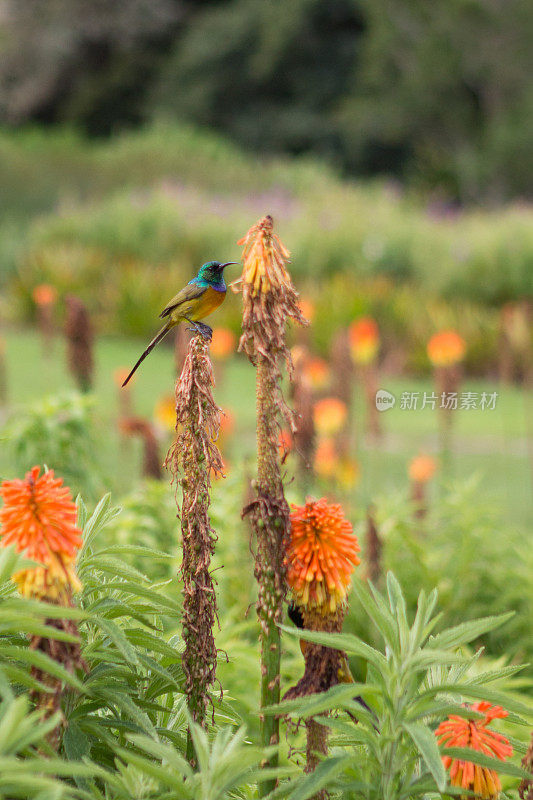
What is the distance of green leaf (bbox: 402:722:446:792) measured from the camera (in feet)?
3.38

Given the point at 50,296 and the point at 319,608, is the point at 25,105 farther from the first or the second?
the point at 319,608

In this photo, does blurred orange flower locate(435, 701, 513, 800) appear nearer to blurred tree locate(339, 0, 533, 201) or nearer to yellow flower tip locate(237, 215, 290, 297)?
yellow flower tip locate(237, 215, 290, 297)

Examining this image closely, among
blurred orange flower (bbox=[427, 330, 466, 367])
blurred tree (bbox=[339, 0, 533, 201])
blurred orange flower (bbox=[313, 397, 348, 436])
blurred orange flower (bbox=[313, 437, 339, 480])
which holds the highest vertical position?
blurred tree (bbox=[339, 0, 533, 201])

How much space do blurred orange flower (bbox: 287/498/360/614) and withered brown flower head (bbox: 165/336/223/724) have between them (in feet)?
0.36

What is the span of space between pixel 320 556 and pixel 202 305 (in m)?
0.44

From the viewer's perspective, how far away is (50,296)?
4633 mm

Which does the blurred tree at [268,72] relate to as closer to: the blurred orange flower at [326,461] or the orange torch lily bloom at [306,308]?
the orange torch lily bloom at [306,308]

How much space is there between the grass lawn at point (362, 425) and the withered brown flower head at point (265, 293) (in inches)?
139

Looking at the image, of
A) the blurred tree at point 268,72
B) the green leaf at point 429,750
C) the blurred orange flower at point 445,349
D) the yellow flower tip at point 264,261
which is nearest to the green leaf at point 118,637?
the green leaf at point 429,750

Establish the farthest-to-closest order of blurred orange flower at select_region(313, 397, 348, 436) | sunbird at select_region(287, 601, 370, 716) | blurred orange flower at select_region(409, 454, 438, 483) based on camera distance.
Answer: blurred orange flower at select_region(313, 397, 348, 436)
blurred orange flower at select_region(409, 454, 438, 483)
sunbird at select_region(287, 601, 370, 716)

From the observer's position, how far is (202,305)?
4.81ft

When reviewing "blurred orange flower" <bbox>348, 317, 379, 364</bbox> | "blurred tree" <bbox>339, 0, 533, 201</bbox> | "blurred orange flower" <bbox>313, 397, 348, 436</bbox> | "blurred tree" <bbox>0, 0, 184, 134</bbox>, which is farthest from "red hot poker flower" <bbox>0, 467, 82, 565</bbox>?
"blurred tree" <bbox>0, 0, 184, 134</bbox>

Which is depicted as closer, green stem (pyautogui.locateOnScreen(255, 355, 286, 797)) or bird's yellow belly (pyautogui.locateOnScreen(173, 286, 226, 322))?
green stem (pyautogui.locateOnScreen(255, 355, 286, 797))

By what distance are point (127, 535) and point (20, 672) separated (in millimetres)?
2232
